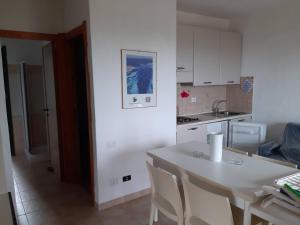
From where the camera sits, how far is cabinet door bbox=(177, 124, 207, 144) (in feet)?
11.6

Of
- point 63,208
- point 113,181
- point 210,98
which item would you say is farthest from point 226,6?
point 63,208

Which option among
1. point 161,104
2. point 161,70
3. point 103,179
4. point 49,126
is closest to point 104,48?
point 161,70

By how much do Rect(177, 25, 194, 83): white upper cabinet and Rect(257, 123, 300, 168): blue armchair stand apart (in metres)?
1.54

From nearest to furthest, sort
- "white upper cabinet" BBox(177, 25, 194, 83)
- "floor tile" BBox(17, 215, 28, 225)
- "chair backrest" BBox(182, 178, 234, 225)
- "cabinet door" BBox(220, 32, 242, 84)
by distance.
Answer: "chair backrest" BBox(182, 178, 234, 225), "floor tile" BBox(17, 215, 28, 225), "white upper cabinet" BBox(177, 25, 194, 83), "cabinet door" BBox(220, 32, 242, 84)

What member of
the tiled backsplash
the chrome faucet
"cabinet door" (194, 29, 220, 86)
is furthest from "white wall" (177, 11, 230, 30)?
the chrome faucet

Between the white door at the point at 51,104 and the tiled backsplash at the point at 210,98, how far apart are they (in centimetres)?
200

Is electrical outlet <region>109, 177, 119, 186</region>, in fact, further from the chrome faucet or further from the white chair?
the chrome faucet

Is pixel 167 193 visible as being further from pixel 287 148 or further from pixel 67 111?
pixel 287 148

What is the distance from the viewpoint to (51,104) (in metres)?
3.74

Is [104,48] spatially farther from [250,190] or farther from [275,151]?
[275,151]

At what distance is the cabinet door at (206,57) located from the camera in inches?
154

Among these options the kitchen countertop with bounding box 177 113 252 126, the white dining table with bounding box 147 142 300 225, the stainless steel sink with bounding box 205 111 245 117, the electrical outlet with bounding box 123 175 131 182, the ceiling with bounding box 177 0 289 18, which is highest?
the ceiling with bounding box 177 0 289 18

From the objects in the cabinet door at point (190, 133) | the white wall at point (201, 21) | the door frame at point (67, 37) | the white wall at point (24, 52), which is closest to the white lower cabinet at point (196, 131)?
the cabinet door at point (190, 133)

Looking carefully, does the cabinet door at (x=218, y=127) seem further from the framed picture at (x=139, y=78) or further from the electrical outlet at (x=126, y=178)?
the electrical outlet at (x=126, y=178)
